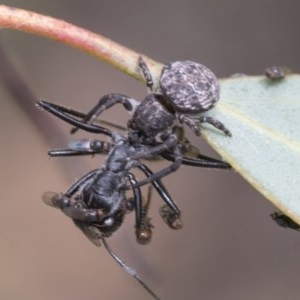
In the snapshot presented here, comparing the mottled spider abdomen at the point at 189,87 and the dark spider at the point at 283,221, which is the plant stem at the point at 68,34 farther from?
the dark spider at the point at 283,221

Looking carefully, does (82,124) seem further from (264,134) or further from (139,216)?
(264,134)

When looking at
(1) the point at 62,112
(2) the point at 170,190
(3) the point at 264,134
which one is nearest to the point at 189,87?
(3) the point at 264,134

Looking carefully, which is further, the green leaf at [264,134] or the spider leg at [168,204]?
the spider leg at [168,204]

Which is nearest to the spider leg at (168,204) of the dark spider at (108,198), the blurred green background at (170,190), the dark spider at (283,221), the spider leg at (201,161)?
the dark spider at (108,198)

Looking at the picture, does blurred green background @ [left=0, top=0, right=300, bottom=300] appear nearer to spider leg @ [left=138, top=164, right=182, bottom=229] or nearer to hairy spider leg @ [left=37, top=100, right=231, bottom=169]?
spider leg @ [left=138, top=164, right=182, bottom=229]

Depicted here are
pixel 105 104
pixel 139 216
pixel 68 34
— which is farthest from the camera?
pixel 139 216

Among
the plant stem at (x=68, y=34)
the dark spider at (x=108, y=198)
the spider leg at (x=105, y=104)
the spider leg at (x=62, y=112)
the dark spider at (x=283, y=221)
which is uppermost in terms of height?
the plant stem at (x=68, y=34)

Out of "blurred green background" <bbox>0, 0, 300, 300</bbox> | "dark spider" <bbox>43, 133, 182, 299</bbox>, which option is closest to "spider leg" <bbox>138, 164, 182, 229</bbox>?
"dark spider" <bbox>43, 133, 182, 299</bbox>
